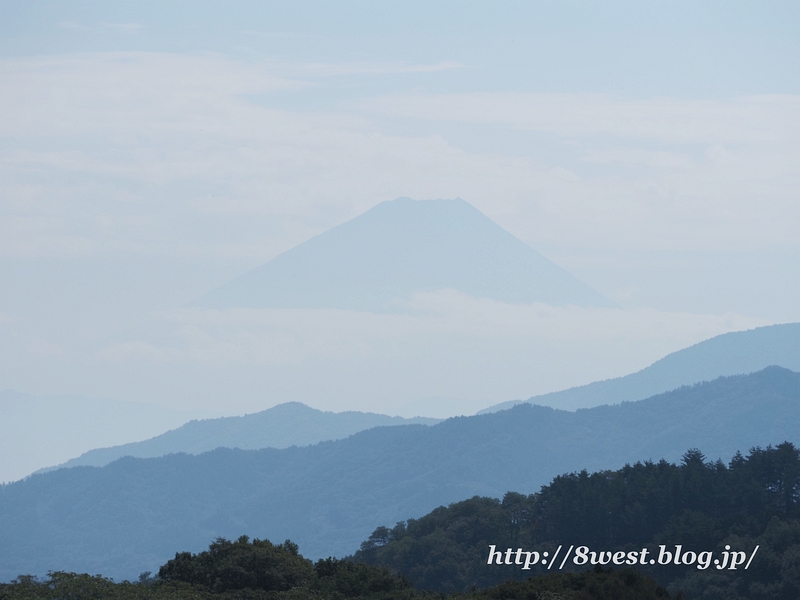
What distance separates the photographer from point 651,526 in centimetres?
7438

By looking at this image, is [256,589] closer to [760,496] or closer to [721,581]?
[721,581]

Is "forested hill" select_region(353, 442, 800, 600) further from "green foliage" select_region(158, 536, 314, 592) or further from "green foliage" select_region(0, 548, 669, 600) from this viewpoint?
"green foliage" select_region(158, 536, 314, 592)

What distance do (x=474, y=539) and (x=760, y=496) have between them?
2470 cm

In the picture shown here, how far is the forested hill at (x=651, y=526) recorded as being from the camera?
191 feet

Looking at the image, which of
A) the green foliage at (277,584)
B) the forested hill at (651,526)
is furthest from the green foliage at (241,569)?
the forested hill at (651,526)

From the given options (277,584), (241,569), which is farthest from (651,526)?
(241,569)

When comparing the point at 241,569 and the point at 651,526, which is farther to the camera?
the point at 651,526

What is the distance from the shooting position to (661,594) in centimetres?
3203

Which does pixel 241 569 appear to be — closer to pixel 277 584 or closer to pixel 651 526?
pixel 277 584

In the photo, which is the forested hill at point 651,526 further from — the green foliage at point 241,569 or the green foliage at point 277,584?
the green foliage at point 241,569

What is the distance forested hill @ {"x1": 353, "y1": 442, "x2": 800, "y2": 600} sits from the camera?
191ft

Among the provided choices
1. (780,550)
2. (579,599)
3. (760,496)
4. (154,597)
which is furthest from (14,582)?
(760,496)

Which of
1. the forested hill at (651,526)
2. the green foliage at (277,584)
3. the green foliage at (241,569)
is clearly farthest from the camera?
the forested hill at (651,526)

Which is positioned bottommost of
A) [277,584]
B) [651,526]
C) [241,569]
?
[651,526]
